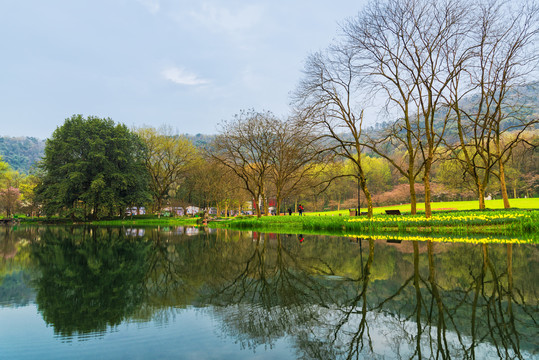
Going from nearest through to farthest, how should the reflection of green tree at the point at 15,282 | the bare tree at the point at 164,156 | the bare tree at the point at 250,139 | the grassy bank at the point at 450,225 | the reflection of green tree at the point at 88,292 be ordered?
the reflection of green tree at the point at 88,292, the reflection of green tree at the point at 15,282, the grassy bank at the point at 450,225, the bare tree at the point at 250,139, the bare tree at the point at 164,156

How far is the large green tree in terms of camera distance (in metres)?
46.1

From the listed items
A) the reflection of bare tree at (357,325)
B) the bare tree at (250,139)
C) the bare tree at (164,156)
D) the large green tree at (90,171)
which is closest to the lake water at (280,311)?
the reflection of bare tree at (357,325)

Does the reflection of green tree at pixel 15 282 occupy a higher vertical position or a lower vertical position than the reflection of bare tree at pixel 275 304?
higher

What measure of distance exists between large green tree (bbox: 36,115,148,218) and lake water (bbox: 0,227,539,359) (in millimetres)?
41799

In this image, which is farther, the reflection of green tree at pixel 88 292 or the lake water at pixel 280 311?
the reflection of green tree at pixel 88 292

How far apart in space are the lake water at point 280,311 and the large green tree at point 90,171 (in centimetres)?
4180

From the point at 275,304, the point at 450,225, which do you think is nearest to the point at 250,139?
the point at 450,225

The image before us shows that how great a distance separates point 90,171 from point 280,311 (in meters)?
51.7

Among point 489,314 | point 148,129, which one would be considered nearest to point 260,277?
point 489,314


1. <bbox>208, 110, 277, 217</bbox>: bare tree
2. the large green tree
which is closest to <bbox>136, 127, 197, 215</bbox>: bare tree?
the large green tree

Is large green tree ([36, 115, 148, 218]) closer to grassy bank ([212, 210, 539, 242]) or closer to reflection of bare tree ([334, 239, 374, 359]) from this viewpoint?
grassy bank ([212, 210, 539, 242])

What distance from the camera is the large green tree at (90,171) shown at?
151 feet

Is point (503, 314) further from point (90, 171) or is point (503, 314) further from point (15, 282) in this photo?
point (90, 171)

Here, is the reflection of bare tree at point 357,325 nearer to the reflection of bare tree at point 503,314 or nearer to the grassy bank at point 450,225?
the reflection of bare tree at point 503,314
